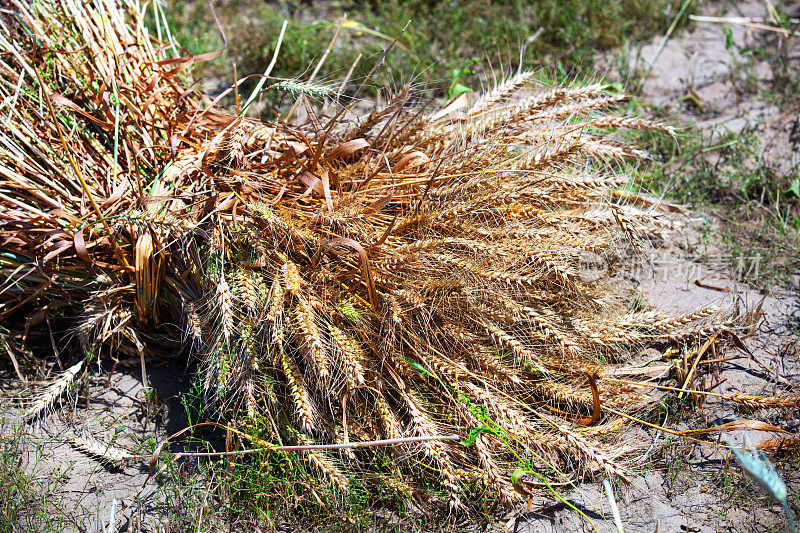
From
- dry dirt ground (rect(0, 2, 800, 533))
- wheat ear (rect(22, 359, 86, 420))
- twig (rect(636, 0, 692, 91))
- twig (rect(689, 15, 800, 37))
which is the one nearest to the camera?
dry dirt ground (rect(0, 2, 800, 533))

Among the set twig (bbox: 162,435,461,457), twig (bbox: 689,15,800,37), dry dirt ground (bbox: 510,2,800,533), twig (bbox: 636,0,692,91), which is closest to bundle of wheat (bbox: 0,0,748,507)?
twig (bbox: 162,435,461,457)

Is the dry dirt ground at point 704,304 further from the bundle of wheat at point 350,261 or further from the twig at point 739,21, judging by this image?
the bundle of wheat at point 350,261

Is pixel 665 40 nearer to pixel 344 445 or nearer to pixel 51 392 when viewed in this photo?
pixel 344 445

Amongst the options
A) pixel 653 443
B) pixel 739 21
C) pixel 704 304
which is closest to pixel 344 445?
pixel 653 443

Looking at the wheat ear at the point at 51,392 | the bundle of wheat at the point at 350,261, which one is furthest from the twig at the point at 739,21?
the wheat ear at the point at 51,392

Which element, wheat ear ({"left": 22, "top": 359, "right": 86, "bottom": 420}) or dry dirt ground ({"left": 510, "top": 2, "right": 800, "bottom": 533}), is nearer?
dry dirt ground ({"left": 510, "top": 2, "right": 800, "bottom": 533})

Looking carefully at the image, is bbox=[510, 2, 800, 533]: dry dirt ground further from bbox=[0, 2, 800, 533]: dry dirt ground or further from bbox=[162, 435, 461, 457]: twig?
bbox=[162, 435, 461, 457]: twig
